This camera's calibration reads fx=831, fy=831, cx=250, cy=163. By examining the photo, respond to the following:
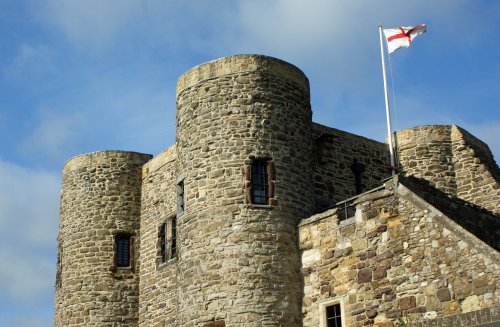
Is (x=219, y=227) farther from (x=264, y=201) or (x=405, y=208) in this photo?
(x=405, y=208)

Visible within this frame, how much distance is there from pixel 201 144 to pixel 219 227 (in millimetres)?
2150

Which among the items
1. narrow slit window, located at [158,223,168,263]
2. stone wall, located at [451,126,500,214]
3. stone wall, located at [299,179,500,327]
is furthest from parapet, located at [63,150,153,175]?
stone wall, located at [451,126,500,214]

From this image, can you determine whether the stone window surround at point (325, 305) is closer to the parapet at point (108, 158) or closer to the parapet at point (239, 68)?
the parapet at point (239, 68)

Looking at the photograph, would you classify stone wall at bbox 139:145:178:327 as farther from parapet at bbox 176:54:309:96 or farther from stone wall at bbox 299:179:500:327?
stone wall at bbox 299:179:500:327

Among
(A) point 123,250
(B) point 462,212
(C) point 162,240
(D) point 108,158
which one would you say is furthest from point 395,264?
(D) point 108,158

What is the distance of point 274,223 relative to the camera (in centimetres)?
1875

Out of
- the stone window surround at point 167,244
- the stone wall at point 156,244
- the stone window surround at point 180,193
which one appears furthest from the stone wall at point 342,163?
the stone window surround at point 167,244

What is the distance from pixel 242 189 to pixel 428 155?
738 cm

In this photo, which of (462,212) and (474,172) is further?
(474,172)

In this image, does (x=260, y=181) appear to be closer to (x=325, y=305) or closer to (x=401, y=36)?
(x=325, y=305)

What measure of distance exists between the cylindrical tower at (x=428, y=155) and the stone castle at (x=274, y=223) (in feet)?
0.12

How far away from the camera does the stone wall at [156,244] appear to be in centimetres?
2262

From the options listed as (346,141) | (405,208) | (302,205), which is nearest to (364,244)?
(405,208)

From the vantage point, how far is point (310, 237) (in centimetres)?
1872
